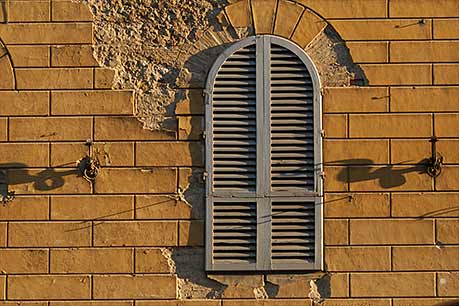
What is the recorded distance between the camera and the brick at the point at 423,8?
690cm

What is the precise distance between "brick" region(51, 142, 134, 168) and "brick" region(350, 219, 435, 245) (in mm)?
2225

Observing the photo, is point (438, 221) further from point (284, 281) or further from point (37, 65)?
point (37, 65)

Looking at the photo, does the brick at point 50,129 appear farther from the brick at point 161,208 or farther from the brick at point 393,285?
the brick at point 393,285

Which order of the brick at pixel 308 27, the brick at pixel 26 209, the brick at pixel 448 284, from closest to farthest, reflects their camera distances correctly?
the brick at pixel 448 284
the brick at pixel 26 209
the brick at pixel 308 27

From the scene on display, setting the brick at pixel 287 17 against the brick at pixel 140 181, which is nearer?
the brick at pixel 140 181

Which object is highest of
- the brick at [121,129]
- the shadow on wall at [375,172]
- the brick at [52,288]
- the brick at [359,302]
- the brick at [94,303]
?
the brick at [121,129]

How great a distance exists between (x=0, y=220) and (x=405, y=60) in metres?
4.10

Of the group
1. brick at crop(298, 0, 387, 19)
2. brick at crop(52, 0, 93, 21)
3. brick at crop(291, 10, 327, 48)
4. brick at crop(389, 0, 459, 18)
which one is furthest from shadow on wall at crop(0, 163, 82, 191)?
brick at crop(389, 0, 459, 18)

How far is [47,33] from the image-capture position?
6.98 metres

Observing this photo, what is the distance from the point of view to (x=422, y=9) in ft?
22.7

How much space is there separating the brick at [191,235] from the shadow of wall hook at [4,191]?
1629mm

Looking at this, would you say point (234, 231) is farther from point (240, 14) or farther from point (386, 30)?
point (386, 30)

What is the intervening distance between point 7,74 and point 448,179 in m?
4.28

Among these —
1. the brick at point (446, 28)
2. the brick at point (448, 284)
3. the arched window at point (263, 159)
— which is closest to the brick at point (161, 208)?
the arched window at point (263, 159)
